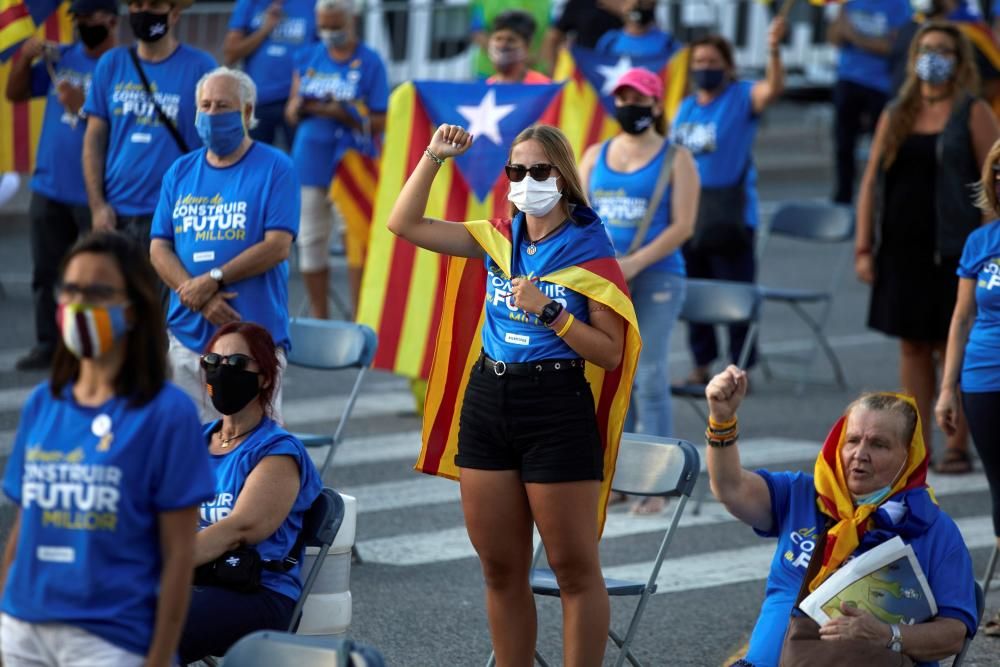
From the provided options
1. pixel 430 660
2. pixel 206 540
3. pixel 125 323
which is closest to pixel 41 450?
pixel 125 323

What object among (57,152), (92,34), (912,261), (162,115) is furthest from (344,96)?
(912,261)

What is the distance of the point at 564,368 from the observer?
5109 mm

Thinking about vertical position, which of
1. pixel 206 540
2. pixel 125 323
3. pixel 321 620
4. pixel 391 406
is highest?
pixel 125 323

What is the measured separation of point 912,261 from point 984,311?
238 centimetres

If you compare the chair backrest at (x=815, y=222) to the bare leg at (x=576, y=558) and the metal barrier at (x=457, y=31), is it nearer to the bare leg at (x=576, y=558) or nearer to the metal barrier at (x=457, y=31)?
the bare leg at (x=576, y=558)

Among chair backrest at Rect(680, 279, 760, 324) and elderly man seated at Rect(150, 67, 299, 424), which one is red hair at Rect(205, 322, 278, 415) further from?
chair backrest at Rect(680, 279, 760, 324)

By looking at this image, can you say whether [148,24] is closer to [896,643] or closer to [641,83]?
[641,83]

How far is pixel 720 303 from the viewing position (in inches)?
366

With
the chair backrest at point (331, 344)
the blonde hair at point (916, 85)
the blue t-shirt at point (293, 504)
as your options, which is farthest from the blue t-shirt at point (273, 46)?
the blue t-shirt at point (293, 504)

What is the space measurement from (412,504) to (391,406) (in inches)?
83.6

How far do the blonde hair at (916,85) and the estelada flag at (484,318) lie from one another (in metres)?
3.43

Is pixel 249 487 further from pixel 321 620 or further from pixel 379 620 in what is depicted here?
pixel 379 620

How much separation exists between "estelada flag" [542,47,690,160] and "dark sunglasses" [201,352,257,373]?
4.86 meters

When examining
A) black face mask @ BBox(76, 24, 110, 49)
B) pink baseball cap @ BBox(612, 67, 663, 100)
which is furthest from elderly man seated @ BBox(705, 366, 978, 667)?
black face mask @ BBox(76, 24, 110, 49)
